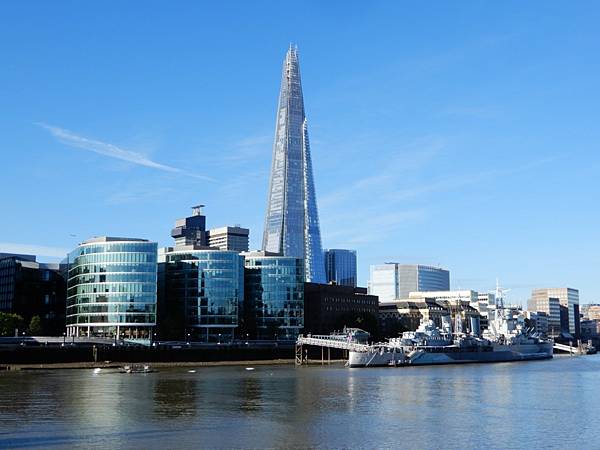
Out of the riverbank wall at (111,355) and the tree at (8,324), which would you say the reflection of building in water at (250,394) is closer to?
the riverbank wall at (111,355)

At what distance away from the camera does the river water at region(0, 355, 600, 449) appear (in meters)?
56.3

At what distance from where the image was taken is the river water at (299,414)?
2216 inches

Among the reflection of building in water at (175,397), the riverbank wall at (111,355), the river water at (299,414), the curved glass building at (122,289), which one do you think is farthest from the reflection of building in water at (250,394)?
the curved glass building at (122,289)

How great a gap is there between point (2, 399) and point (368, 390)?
4088cm

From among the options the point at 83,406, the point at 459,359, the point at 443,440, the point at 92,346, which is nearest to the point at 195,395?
the point at 83,406

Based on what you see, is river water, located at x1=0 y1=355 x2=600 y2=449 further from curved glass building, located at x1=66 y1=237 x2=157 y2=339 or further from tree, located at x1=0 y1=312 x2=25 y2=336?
curved glass building, located at x1=66 y1=237 x2=157 y2=339

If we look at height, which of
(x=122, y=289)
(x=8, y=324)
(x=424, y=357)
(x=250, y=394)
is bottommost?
(x=424, y=357)

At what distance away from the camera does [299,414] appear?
7075 cm

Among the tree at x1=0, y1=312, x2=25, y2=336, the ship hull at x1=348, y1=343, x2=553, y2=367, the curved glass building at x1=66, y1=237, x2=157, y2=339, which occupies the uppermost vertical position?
the curved glass building at x1=66, y1=237, x2=157, y2=339

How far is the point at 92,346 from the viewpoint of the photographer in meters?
176

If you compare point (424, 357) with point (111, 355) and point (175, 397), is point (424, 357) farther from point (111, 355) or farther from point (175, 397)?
point (175, 397)

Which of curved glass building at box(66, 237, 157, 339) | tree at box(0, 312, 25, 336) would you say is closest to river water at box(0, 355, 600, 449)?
tree at box(0, 312, 25, 336)

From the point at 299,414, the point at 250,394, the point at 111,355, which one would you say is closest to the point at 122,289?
the point at 111,355

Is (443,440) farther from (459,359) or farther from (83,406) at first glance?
(459,359)
